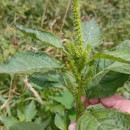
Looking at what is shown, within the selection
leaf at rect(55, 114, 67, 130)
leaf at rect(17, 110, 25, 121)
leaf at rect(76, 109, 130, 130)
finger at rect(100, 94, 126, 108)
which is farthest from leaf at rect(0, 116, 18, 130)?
leaf at rect(76, 109, 130, 130)

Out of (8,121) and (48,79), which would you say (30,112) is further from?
(48,79)

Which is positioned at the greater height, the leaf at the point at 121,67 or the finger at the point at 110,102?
the leaf at the point at 121,67

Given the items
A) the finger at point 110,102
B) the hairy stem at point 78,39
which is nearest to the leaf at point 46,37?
the hairy stem at point 78,39

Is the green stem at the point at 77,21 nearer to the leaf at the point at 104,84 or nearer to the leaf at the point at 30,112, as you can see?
the leaf at the point at 104,84

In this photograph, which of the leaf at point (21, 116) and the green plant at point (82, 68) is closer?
the green plant at point (82, 68)

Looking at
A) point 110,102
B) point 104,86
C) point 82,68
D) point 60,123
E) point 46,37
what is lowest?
point 60,123

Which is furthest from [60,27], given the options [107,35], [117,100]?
[117,100]

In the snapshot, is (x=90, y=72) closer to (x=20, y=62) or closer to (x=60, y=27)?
(x=20, y=62)

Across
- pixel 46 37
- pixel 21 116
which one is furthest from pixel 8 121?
pixel 46 37

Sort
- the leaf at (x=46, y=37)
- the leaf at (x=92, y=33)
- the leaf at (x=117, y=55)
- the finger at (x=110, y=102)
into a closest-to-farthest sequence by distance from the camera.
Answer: the leaf at (x=117, y=55) < the leaf at (x=46, y=37) < the leaf at (x=92, y=33) < the finger at (x=110, y=102)
